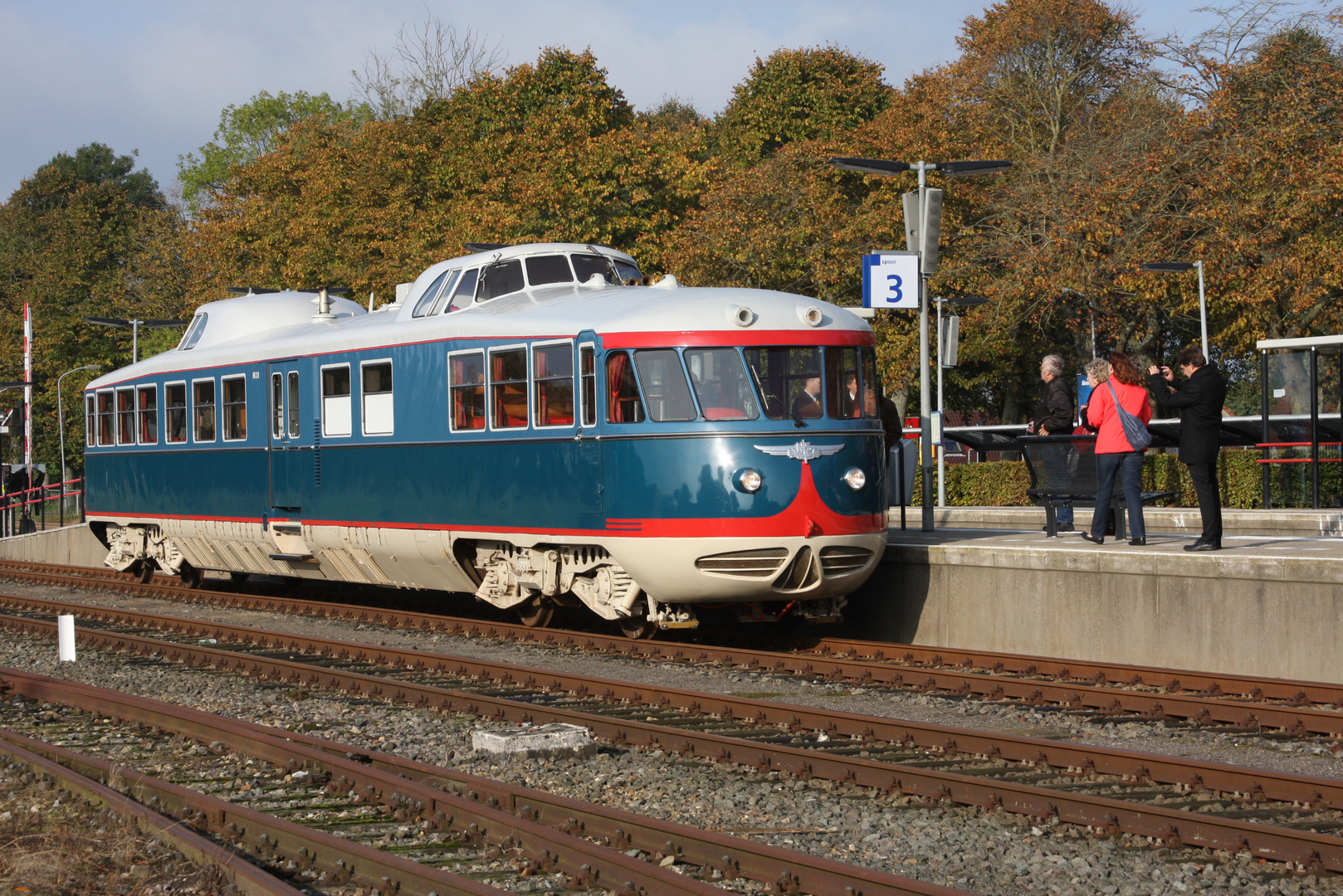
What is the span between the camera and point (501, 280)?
48.4 feet

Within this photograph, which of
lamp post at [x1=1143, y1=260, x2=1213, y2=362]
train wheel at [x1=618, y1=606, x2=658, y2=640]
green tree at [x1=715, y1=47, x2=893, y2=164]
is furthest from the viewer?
green tree at [x1=715, y1=47, x2=893, y2=164]

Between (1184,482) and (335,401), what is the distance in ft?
42.3

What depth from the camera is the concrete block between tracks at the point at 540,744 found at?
8.39 m

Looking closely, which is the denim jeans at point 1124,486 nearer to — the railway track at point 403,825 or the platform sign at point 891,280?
the platform sign at point 891,280

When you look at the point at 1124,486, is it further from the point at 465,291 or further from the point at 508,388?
the point at 465,291

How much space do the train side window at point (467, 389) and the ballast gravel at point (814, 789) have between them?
2357 millimetres

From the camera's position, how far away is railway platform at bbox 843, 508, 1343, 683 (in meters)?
10.6

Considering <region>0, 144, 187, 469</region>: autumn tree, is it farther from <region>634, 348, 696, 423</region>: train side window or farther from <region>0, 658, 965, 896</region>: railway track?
<region>0, 658, 965, 896</region>: railway track

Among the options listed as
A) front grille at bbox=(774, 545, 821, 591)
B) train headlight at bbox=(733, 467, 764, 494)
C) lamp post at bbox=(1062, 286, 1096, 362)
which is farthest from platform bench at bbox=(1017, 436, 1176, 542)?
lamp post at bbox=(1062, 286, 1096, 362)

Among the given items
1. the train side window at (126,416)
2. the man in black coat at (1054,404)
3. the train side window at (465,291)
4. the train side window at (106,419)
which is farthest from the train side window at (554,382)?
the train side window at (106,419)

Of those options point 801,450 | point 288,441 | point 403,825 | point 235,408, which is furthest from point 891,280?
point 403,825

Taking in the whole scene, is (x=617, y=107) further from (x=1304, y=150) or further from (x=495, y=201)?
(x=1304, y=150)

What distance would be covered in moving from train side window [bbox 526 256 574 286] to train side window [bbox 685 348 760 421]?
3256 millimetres

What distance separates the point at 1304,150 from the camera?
3200 centimetres
